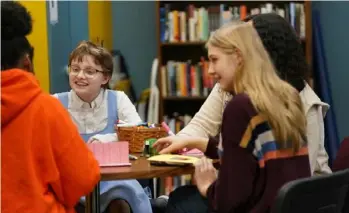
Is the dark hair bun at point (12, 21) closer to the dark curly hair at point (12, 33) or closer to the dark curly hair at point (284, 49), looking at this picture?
the dark curly hair at point (12, 33)

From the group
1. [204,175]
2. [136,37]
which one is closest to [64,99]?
[204,175]

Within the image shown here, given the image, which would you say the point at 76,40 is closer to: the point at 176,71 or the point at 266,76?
the point at 176,71

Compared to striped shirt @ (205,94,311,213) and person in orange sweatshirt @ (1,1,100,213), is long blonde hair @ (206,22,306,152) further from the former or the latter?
person in orange sweatshirt @ (1,1,100,213)

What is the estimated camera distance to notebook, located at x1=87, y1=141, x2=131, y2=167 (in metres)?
2.14

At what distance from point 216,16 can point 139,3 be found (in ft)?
2.51

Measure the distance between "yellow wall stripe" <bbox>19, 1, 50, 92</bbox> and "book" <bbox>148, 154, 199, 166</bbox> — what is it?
2.32 meters

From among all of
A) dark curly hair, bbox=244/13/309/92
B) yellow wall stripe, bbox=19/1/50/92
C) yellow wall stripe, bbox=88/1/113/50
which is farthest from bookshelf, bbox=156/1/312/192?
dark curly hair, bbox=244/13/309/92

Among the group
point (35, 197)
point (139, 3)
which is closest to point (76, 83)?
point (35, 197)

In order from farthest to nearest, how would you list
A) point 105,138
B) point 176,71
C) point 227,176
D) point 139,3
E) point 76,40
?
point 139,3, point 176,71, point 76,40, point 105,138, point 227,176

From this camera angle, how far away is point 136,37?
5.37 m

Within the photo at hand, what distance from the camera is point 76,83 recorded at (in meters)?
2.82

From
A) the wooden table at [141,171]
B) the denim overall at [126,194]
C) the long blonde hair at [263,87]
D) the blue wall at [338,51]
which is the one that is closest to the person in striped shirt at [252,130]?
the long blonde hair at [263,87]

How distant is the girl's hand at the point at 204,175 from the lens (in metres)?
1.96

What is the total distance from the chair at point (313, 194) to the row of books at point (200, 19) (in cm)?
311
